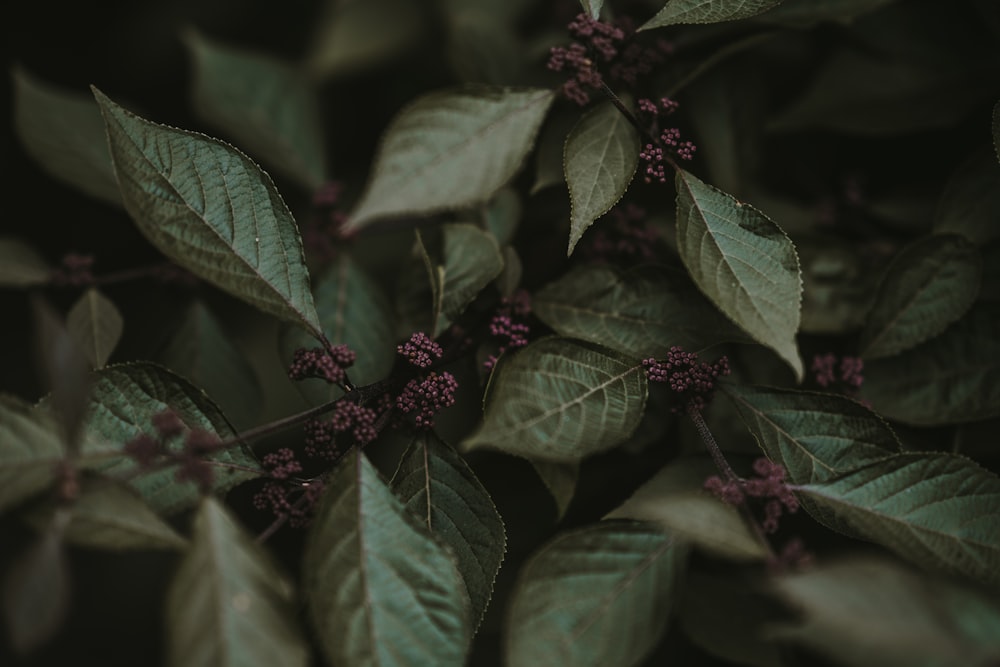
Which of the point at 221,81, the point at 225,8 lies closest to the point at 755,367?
the point at 221,81

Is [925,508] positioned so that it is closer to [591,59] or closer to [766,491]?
[766,491]

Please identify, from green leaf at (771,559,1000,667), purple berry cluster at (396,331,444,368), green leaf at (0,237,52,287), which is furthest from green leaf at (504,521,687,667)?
green leaf at (0,237,52,287)

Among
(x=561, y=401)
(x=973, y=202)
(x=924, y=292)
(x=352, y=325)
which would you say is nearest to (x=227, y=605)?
(x=561, y=401)

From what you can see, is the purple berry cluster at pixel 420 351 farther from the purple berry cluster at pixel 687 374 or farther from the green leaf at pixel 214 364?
the green leaf at pixel 214 364

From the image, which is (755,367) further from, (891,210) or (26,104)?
(26,104)

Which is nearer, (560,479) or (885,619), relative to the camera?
(885,619)
